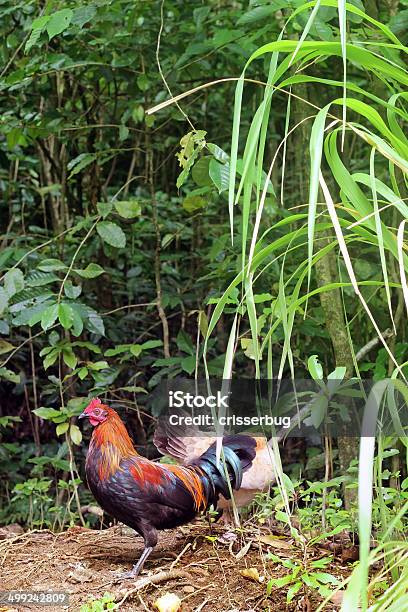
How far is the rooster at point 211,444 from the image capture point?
2139mm

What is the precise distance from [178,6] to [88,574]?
209 cm

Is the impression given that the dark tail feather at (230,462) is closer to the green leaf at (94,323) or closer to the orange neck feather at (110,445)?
the orange neck feather at (110,445)

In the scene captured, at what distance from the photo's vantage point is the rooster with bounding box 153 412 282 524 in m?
2.14

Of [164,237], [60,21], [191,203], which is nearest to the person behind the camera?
[60,21]

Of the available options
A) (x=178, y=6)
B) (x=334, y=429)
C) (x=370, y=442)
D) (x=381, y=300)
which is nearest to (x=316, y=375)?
(x=370, y=442)

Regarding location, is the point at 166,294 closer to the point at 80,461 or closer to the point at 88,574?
the point at 80,461

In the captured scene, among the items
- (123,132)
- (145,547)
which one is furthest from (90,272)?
(145,547)

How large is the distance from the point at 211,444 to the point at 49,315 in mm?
575

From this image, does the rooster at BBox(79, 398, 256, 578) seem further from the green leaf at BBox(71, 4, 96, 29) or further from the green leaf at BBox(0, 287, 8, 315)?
the green leaf at BBox(71, 4, 96, 29)

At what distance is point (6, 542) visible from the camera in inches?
85.4

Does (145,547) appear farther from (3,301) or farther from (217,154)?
(217,154)

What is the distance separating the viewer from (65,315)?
2.28 meters

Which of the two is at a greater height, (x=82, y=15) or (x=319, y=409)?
(x=82, y=15)

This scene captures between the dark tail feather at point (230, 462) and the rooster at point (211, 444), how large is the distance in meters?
0.02
